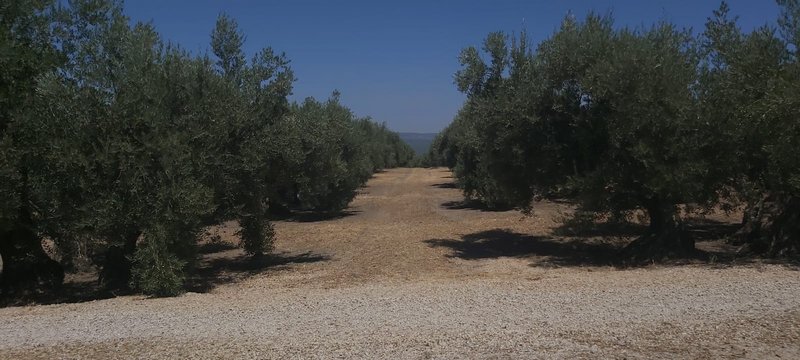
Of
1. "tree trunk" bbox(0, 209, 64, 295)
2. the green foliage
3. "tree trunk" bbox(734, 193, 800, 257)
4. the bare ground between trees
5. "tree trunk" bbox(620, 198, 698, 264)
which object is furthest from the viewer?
"tree trunk" bbox(620, 198, 698, 264)

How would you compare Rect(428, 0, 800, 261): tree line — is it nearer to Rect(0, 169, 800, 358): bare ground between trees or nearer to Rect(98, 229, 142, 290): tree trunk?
Rect(0, 169, 800, 358): bare ground between trees

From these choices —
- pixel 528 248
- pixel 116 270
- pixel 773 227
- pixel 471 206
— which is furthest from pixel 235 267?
pixel 471 206

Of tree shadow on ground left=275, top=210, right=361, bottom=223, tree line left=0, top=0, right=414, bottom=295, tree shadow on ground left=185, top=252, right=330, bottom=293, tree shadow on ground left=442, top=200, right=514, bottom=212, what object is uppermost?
tree line left=0, top=0, right=414, bottom=295

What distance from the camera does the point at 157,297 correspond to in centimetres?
1036

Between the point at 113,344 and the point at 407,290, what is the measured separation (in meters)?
4.57

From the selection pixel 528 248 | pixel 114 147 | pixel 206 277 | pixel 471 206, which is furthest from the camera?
pixel 471 206

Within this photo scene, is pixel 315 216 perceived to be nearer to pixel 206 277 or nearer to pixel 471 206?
pixel 471 206

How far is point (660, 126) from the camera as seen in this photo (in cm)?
1234

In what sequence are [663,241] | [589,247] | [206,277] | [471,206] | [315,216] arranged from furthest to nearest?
[471,206], [315,216], [589,247], [206,277], [663,241]

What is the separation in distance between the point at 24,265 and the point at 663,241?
1400 centimetres

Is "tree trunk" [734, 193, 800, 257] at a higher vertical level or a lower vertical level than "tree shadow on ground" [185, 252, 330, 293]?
higher

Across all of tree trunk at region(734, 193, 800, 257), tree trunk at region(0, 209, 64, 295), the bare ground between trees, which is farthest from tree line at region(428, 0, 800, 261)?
tree trunk at region(0, 209, 64, 295)

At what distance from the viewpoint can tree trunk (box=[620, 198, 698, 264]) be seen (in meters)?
13.6

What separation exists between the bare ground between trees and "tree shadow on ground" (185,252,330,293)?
9 centimetres
